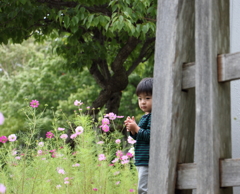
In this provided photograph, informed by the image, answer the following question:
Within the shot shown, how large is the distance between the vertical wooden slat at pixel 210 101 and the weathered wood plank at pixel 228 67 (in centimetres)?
2

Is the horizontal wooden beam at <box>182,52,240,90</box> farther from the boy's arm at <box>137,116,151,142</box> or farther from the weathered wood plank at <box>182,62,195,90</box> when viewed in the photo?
the boy's arm at <box>137,116,151,142</box>

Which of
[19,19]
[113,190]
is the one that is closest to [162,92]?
[113,190]

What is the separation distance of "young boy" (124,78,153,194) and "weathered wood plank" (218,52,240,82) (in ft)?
3.61

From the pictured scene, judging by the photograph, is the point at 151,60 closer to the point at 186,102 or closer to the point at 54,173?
the point at 54,173

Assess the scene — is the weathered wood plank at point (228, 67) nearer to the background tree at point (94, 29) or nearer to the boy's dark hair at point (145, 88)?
the boy's dark hair at point (145, 88)

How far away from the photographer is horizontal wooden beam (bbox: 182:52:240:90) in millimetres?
1705

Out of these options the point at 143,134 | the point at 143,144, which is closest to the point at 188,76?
the point at 143,134

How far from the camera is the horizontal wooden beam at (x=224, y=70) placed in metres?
1.71

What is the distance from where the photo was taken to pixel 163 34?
6.48 ft

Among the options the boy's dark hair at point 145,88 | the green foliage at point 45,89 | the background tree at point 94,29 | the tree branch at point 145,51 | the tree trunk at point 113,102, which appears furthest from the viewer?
the green foliage at point 45,89

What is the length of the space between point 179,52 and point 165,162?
0.54 metres

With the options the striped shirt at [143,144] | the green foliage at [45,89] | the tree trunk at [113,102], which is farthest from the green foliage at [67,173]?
A: the green foliage at [45,89]

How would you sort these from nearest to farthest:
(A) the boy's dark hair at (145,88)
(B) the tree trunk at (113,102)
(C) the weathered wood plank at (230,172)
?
1. (C) the weathered wood plank at (230,172)
2. (A) the boy's dark hair at (145,88)
3. (B) the tree trunk at (113,102)

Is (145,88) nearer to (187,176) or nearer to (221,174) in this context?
(187,176)
